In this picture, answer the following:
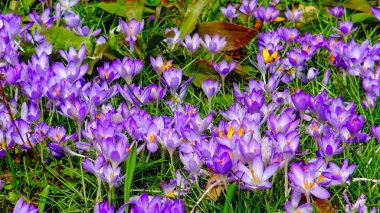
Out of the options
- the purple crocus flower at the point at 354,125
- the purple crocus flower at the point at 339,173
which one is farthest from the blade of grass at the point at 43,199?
the purple crocus flower at the point at 354,125

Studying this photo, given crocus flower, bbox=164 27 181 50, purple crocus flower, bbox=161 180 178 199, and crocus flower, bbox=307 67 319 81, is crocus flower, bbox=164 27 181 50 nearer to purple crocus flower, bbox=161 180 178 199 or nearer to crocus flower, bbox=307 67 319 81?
crocus flower, bbox=307 67 319 81

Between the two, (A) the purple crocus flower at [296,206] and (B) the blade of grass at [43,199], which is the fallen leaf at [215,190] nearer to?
(A) the purple crocus flower at [296,206]

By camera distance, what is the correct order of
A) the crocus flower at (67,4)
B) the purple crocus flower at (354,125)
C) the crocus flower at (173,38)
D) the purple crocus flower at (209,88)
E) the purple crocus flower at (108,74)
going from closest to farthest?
the purple crocus flower at (354,125) → the purple crocus flower at (209,88) → the purple crocus flower at (108,74) → the crocus flower at (173,38) → the crocus flower at (67,4)

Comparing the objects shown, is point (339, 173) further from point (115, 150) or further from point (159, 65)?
point (159, 65)

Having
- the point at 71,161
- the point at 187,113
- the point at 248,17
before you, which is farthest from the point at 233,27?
the point at 71,161

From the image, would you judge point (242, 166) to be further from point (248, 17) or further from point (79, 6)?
point (79, 6)

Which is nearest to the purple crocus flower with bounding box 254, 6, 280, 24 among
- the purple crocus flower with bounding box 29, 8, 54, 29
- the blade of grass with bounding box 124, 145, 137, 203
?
the purple crocus flower with bounding box 29, 8, 54, 29

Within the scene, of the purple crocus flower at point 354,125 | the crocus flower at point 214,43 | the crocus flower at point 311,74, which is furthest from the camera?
the crocus flower at point 214,43
